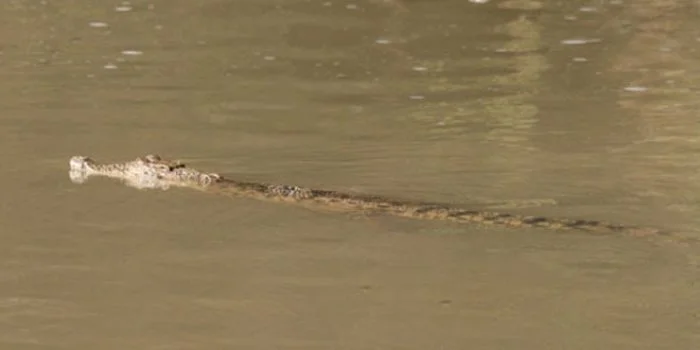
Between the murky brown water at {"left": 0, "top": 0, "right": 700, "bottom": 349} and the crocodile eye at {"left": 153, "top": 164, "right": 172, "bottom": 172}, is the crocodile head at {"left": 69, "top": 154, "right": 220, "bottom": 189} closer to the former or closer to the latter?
the crocodile eye at {"left": 153, "top": 164, "right": 172, "bottom": 172}

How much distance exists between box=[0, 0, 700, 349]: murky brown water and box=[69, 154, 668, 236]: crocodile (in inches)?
4.7

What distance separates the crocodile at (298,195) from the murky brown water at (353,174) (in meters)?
0.12

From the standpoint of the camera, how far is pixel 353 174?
736 cm

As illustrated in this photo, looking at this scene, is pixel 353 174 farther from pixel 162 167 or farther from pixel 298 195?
pixel 162 167

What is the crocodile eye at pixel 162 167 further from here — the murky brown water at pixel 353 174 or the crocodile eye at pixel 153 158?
the murky brown water at pixel 353 174

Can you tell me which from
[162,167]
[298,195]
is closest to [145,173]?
[162,167]

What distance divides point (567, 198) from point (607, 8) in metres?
7.05

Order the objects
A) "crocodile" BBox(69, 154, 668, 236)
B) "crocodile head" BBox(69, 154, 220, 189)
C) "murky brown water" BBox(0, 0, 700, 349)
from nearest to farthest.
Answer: "murky brown water" BBox(0, 0, 700, 349) → "crocodile" BBox(69, 154, 668, 236) → "crocodile head" BBox(69, 154, 220, 189)

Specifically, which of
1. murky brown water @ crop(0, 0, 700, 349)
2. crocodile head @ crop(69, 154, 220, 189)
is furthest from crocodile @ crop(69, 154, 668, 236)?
murky brown water @ crop(0, 0, 700, 349)

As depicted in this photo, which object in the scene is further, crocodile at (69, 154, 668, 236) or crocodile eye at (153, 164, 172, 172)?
crocodile eye at (153, 164, 172, 172)

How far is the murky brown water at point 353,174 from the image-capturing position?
510 cm

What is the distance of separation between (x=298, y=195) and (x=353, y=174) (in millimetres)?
741

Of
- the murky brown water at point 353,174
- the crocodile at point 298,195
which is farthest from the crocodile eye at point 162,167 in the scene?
the murky brown water at point 353,174

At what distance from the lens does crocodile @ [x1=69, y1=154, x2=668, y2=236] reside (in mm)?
6156
